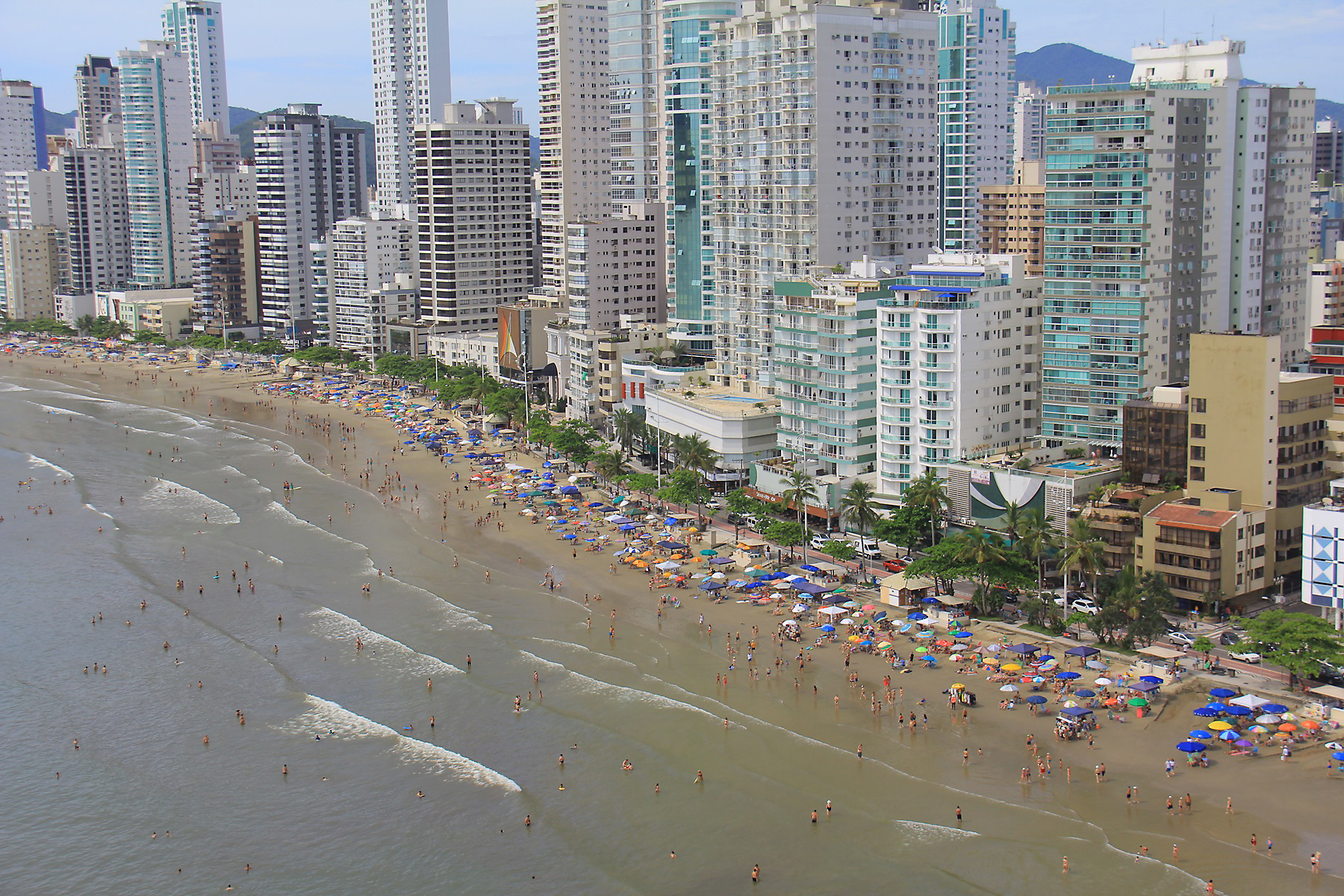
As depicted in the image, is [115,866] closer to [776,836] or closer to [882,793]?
[776,836]

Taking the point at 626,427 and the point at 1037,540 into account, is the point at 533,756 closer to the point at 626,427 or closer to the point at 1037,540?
the point at 1037,540

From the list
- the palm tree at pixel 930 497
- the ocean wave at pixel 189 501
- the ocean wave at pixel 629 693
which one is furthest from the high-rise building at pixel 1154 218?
the ocean wave at pixel 189 501

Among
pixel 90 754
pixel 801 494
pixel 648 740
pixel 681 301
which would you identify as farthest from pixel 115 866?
pixel 681 301

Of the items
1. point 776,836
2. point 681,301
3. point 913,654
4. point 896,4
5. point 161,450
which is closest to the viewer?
point 776,836

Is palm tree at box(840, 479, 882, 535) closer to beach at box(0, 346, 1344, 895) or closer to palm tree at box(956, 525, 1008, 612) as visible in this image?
palm tree at box(956, 525, 1008, 612)

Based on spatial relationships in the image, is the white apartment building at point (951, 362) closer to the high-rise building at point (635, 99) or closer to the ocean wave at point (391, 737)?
the ocean wave at point (391, 737)

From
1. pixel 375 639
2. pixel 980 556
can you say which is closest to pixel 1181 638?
pixel 980 556
